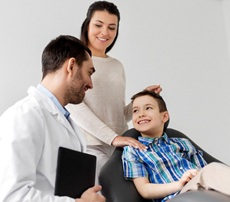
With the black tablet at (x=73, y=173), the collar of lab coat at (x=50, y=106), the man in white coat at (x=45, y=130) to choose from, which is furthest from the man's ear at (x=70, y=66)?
the black tablet at (x=73, y=173)

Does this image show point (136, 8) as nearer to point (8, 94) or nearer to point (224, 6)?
point (224, 6)

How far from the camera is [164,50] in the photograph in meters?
2.65

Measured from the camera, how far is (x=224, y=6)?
3.08m

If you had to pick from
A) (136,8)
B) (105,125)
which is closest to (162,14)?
(136,8)

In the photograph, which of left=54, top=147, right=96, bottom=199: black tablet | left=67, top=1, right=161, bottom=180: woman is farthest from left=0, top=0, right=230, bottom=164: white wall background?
left=54, top=147, right=96, bottom=199: black tablet

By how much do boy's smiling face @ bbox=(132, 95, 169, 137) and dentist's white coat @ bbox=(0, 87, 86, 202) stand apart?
471 millimetres

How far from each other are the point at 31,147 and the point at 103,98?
0.65 m

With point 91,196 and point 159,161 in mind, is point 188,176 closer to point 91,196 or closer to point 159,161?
point 159,161

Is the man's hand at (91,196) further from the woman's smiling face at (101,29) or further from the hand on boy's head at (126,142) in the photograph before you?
the woman's smiling face at (101,29)

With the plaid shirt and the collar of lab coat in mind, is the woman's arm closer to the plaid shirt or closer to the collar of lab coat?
the plaid shirt

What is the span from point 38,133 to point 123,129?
27.9 inches

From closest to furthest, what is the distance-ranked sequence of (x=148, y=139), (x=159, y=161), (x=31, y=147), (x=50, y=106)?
1. (x=31, y=147)
2. (x=50, y=106)
3. (x=159, y=161)
4. (x=148, y=139)

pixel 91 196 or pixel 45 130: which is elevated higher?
pixel 45 130

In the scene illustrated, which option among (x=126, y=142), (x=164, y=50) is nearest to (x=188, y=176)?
(x=126, y=142)
